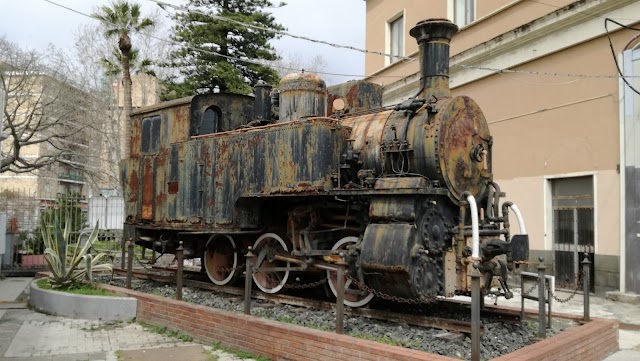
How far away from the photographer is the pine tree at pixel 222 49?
21828 millimetres

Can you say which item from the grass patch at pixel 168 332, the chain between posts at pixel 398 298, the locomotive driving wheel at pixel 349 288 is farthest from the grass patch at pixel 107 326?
the chain between posts at pixel 398 298

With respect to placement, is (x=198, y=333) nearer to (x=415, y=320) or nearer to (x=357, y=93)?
(x=415, y=320)

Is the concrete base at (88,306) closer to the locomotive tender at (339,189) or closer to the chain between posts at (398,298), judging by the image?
the locomotive tender at (339,189)

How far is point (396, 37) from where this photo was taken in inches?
711

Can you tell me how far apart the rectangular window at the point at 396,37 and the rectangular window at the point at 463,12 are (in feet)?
9.48

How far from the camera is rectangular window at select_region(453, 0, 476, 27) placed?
14.5 metres

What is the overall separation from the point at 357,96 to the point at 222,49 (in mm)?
15664

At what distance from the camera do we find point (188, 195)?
8758mm

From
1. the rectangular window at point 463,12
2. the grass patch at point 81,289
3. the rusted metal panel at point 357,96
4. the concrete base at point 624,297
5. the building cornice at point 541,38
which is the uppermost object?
the rectangular window at point 463,12

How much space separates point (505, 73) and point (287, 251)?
7.73 metres

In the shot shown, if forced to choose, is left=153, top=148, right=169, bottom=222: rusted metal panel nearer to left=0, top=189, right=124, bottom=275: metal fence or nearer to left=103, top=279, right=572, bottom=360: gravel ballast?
left=103, top=279, right=572, bottom=360: gravel ballast

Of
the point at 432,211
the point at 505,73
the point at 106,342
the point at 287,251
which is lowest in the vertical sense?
the point at 106,342

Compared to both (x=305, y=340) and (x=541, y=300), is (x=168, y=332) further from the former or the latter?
(x=541, y=300)

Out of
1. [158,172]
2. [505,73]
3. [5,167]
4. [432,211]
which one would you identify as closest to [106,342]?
[158,172]
